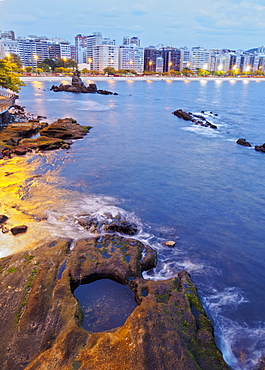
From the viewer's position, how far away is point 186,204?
17.1 m

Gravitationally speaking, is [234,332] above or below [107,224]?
below

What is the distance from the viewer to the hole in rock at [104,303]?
27.3 ft

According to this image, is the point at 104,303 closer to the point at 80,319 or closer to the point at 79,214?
the point at 80,319

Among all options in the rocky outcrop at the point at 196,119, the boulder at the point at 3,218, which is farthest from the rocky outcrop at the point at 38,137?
the rocky outcrop at the point at 196,119

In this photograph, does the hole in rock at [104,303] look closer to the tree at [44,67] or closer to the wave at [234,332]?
the wave at [234,332]

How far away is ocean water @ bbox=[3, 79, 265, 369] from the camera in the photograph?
980 centimetres

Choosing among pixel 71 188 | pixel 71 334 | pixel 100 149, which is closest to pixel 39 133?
pixel 100 149

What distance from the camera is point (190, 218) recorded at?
1541cm

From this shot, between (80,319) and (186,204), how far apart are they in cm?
1046

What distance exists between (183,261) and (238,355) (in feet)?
13.8

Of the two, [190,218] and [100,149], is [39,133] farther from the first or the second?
[190,218]

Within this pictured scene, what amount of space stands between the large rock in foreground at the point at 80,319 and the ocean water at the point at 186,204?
1.15 metres

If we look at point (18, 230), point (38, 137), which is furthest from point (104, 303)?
point (38, 137)

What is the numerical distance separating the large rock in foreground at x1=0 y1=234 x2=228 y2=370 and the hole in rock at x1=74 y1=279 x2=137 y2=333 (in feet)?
0.80
